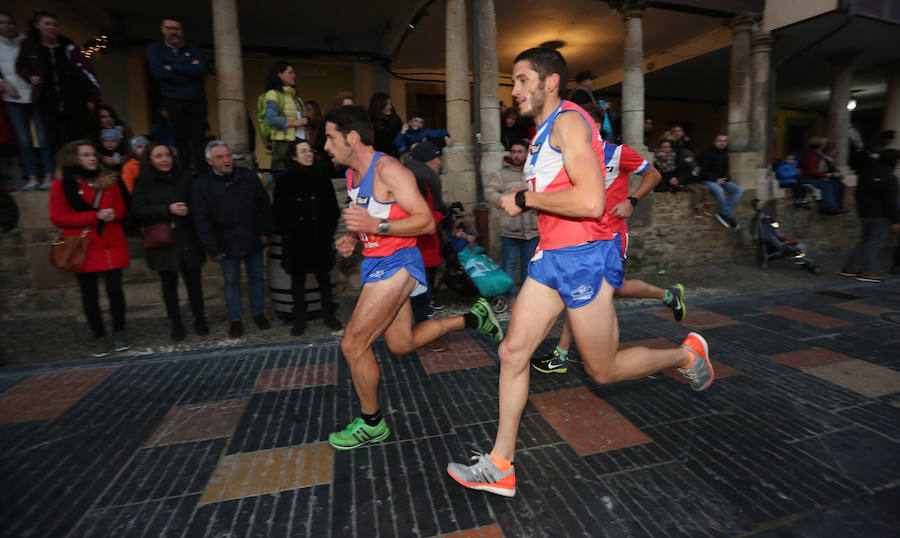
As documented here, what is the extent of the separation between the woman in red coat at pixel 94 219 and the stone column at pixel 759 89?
11.5m

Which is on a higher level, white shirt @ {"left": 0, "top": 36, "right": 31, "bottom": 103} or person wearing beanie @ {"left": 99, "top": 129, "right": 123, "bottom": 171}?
white shirt @ {"left": 0, "top": 36, "right": 31, "bottom": 103}

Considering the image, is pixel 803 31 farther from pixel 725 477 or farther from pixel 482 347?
pixel 725 477

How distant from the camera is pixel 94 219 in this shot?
179 inches

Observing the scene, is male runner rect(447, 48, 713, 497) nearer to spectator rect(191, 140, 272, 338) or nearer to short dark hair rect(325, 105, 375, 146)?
short dark hair rect(325, 105, 375, 146)

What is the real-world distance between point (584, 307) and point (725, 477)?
1.24 metres

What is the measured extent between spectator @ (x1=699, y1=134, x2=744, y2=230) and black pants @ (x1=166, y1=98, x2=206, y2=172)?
8.91 metres

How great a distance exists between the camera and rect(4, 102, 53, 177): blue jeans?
17.8 feet

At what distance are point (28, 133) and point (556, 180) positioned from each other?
6703 millimetres

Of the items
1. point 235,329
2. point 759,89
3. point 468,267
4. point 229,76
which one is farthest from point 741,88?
point 235,329

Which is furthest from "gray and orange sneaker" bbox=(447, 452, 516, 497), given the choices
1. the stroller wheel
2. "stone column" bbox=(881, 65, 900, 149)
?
"stone column" bbox=(881, 65, 900, 149)

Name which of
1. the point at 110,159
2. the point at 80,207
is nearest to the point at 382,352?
the point at 80,207

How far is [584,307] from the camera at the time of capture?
7.55ft

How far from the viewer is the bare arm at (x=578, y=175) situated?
6.92ft

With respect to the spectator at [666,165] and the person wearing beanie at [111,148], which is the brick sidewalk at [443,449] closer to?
the person wearing beanie at [111,148]
